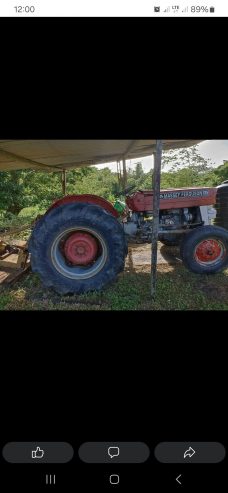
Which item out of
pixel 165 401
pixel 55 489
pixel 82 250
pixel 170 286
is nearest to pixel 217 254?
pixel 170 286

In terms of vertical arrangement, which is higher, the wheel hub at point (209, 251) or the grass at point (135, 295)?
the wheel hub at point (209, 251)

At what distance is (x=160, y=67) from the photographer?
0.67 metres

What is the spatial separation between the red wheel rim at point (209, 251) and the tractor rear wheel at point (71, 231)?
103 centimetres

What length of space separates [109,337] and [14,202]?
20.1 ft

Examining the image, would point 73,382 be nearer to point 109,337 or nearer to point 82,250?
point 109,337

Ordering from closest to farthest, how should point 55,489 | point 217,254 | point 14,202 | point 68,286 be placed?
point 55,489, point 68,286, point 217,254, point 14,202

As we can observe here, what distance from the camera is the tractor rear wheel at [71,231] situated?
8.14 ft

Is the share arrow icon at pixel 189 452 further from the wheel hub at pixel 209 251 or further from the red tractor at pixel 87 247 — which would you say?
the wheel hub at pixel 209 251

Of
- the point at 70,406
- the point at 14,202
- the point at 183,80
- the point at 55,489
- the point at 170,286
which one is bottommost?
the point at 55,489

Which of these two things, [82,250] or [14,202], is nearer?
[82,250]
